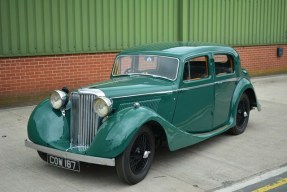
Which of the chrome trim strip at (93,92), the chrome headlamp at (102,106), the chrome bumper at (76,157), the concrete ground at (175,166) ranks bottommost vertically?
the concrete ground at (175,166)

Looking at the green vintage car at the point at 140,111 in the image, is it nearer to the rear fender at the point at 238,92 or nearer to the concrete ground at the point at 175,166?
the rear fender at the point at 238,92

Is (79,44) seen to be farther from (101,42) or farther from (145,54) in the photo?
(145,54)

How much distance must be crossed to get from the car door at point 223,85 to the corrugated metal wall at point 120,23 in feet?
14.0

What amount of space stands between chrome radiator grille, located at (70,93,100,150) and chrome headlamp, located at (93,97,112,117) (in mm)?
122

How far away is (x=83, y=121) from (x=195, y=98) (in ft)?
6.15

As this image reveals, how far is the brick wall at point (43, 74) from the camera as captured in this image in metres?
9.20

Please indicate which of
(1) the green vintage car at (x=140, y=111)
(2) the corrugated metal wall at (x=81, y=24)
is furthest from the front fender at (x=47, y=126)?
(2) the corrugated metal wall at (x=81, y=24)

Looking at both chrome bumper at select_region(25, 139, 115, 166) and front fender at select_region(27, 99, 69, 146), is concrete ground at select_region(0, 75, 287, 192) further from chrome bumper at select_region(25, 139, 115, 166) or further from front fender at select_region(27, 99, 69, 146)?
front fender at select_region(27, 99, 69, 146)

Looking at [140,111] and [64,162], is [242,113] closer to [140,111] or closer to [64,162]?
[140,111]

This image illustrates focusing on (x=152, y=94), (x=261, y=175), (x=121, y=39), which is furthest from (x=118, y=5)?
(x=261, y=175)

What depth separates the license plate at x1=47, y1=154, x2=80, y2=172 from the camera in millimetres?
4973

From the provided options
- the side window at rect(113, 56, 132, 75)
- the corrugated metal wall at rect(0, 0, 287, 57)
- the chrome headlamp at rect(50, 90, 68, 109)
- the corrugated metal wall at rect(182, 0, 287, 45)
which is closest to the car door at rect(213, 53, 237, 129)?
the side window at rect(113, 56, 132, 75)

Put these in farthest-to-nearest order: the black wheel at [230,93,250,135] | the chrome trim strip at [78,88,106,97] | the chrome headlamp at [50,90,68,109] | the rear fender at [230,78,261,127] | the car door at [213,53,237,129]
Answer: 1. the black wheel at [230,93,250,135]
2. the rear fender at [230,78,261,127]
3. the car door at [213,53,237,129]
4. the chrome headlamp at [50,90,68,109]
5. the chrome trim strip at [78,88,106,97]

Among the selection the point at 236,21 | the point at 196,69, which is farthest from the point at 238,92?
the point at 236,21
